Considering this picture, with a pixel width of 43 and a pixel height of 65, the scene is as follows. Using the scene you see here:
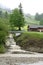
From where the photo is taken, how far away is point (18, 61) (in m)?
30.3

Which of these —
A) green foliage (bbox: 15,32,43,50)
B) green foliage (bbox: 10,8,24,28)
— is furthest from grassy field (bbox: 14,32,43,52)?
green foliage (bbox: 10,8,24,28)

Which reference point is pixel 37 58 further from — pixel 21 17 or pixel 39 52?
pixel 21 17

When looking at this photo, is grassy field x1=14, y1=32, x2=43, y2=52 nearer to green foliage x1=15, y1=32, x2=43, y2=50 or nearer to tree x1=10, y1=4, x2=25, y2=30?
green foliage x1=15, y1=32, x2=43, y2=50

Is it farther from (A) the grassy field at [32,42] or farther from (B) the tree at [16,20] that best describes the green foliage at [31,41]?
(B) the tree at [16,20]

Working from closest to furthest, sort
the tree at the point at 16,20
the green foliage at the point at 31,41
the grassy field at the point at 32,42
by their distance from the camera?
the grassy field at the point at 32,42 → the green foliage at the point at 31,41 → the tree at the point at 16,20

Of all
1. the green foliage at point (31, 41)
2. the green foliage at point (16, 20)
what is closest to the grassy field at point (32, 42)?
the green foliage at point (31, 41)

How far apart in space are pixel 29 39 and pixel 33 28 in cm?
2050

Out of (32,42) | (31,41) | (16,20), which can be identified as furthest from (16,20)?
(32,42)

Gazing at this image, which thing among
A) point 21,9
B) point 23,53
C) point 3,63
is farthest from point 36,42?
point 21,9

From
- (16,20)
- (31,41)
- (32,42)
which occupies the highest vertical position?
(16,20)

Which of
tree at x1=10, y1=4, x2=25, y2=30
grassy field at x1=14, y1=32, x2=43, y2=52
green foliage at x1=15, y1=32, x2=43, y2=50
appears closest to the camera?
grassy field at x1=14, y1=32, x2=43, y2=52

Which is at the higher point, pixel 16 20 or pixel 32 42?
pixel 16 20

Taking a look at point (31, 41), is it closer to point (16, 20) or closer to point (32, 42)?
point (32, 42)

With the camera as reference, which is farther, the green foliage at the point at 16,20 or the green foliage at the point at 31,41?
the green foliage at the point at 16,20
